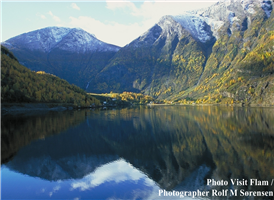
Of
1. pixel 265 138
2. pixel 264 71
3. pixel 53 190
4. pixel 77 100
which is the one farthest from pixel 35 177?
pixel 264 71

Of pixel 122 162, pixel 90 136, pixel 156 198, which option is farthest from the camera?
pixel 90 136

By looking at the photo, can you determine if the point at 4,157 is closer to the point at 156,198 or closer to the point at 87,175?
the point at 87,175

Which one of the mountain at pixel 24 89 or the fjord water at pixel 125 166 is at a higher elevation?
the mountain at pixel 24 89

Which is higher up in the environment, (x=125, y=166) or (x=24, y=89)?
(x=24, y=89)

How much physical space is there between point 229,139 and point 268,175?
1621 centimetres

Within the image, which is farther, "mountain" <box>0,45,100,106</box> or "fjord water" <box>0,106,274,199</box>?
"mountain" <box>0,45,100,106</box>

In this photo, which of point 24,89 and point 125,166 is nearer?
point 125,166

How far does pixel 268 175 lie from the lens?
18.3 metres

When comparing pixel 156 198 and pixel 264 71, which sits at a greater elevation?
pixel 264 71

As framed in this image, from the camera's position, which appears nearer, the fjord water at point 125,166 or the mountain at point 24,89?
the fjord water at point 125,166

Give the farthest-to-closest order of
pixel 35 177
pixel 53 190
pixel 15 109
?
pixel 15 109 < pixel 35 177 < pixel 53 190

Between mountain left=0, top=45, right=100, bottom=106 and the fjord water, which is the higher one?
Result: mountain left=0, top=45, right=100, bottom=106

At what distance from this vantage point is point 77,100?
151375 millimetres

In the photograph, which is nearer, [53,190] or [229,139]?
[53,190]
